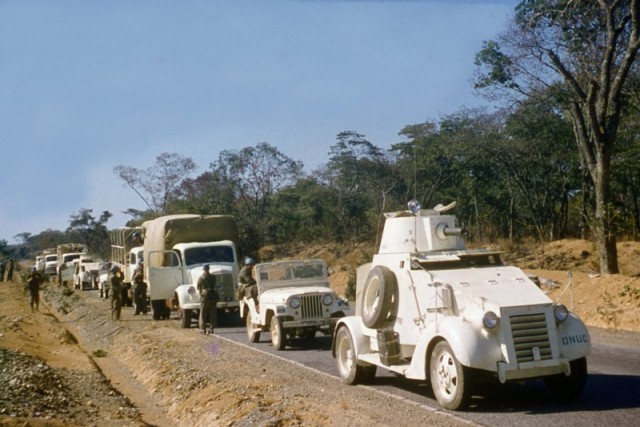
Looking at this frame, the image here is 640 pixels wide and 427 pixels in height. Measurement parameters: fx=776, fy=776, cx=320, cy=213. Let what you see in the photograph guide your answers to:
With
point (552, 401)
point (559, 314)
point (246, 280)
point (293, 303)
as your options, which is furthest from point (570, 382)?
point (246, 280)

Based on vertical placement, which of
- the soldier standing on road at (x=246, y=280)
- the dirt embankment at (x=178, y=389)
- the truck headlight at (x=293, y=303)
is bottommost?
the dirt embankment at (x=178, y=389)

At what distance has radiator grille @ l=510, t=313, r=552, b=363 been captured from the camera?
8.85 m

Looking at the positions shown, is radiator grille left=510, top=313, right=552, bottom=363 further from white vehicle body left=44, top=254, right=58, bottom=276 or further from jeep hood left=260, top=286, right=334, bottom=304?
white vehicle body left=44, top=254, right=58, bottom=276

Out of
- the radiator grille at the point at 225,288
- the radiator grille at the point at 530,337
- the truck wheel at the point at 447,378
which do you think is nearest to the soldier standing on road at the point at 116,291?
the radiator grille at the point at 225,288

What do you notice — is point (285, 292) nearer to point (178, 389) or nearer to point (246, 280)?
point (246, 280)

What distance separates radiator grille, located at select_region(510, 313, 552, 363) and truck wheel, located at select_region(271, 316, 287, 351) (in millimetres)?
7740

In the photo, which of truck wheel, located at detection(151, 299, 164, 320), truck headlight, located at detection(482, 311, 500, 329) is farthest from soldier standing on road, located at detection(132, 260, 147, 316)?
truck headlight, located at detection(482, 311, 500, 329)

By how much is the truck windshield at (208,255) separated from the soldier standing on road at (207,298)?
3241 millimetres

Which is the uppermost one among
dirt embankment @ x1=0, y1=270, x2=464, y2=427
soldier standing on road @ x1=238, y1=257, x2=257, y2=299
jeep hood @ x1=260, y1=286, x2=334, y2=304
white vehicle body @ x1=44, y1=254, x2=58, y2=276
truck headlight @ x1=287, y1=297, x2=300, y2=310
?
white vehicle body @ x1=44, y1=254, x2=58, y2=276

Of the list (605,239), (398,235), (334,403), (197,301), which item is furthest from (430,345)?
(605,239)

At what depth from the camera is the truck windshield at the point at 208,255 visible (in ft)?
76.0

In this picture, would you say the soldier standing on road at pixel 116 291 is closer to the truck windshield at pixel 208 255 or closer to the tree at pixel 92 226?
the truck windshield at pixel 208 255

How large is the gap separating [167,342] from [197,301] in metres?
3.06

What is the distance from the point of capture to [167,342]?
18484mm
